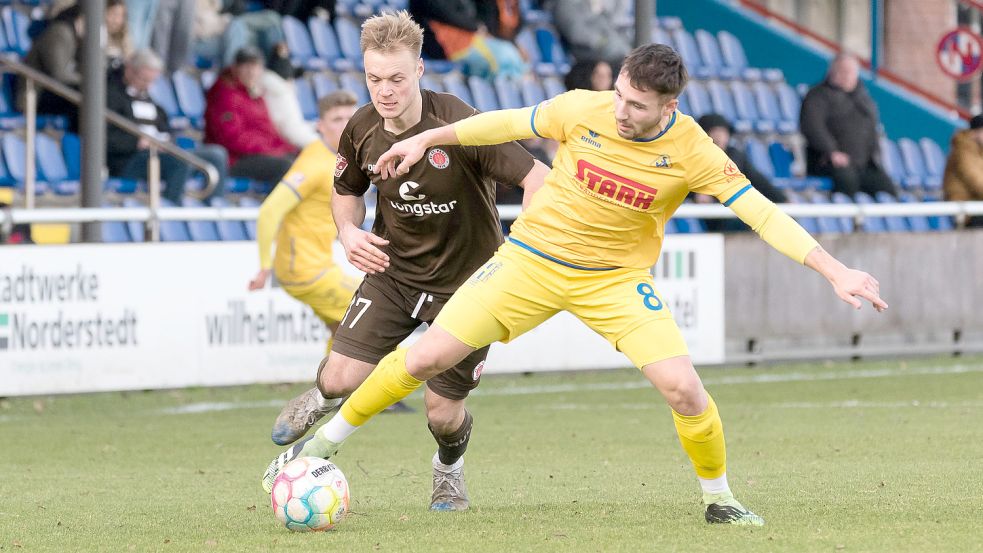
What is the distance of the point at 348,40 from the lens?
17.3 m

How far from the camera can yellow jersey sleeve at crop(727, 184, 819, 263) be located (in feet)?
19.1

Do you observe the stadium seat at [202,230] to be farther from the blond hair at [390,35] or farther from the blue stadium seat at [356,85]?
the blond hair at [390,35]

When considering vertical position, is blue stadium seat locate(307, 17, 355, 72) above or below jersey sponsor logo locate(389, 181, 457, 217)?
below

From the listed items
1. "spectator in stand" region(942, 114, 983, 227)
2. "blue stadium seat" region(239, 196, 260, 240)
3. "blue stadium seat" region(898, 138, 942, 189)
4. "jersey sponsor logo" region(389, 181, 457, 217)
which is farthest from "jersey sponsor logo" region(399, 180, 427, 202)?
"blue stadium seat" region(898, 138, 942, 189)

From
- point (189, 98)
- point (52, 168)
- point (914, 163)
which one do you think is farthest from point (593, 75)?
point (914, 163)

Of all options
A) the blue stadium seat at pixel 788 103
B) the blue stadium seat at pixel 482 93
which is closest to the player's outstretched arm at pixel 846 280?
the blue stadium seat at pixel 482 93

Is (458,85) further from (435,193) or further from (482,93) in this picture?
(435,193)

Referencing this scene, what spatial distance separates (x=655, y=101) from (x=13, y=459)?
15.5ft

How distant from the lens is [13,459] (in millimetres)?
9039

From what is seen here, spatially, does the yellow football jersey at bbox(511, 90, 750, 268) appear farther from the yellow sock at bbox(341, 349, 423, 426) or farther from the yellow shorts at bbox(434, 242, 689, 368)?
the yellow sock at bbox(341, 349, 423, 426)

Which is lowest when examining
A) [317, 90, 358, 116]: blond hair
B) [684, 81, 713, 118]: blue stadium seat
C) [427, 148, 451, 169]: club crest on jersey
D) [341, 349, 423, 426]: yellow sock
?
[684, 81, 713, 118]: blue stadium seat

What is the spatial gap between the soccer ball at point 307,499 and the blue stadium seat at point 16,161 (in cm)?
808

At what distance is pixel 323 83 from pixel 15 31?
317 cm

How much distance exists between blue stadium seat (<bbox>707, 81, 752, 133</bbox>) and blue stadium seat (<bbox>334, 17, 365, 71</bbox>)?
15.2ft
